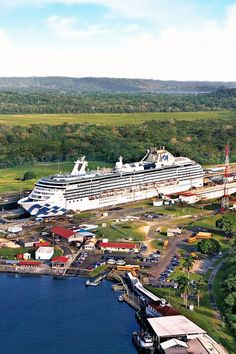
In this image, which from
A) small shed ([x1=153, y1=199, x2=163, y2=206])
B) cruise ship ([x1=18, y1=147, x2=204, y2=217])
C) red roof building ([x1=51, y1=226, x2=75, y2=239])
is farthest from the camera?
small shed ([x1=153, y1=199, x2=163, y2=206])

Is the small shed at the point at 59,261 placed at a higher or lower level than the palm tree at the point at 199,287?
lower

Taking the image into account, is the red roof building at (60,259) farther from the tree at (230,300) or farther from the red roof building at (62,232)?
the tree at (230,300)

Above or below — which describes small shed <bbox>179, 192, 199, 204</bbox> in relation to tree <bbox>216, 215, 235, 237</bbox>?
below

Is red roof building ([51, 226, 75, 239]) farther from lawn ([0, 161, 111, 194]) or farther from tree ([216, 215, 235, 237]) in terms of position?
lawn ([0, 161, 111, 194])

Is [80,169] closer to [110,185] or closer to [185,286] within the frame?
[110,185]

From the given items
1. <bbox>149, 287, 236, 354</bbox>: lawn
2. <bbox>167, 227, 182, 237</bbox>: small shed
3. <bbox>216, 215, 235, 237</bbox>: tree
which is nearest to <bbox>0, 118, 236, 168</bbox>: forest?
<bbox>167, 227, 182, 237</bbox>: small shed

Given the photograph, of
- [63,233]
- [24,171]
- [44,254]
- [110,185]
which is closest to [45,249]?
[44,254]

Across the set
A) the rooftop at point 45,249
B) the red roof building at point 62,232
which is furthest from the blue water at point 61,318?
the red roof building at point 62,232
